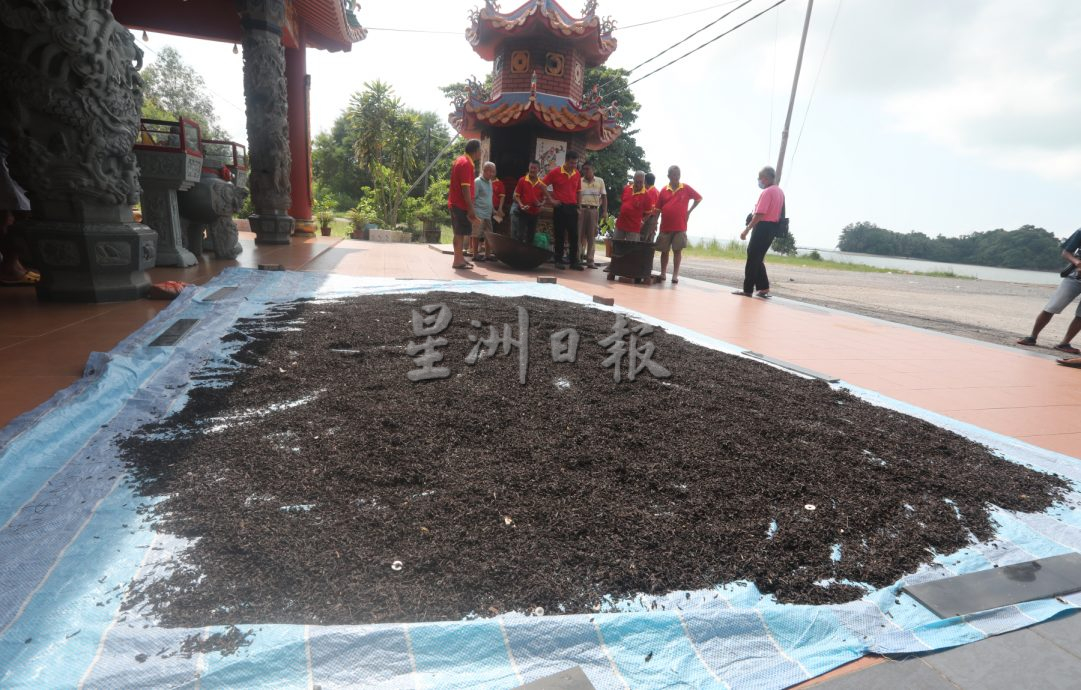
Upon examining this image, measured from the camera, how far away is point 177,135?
4340mm

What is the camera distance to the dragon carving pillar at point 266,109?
6.40 m

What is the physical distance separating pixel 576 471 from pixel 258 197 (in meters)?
7.11

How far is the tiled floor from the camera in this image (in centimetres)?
89

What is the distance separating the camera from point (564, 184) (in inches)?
250

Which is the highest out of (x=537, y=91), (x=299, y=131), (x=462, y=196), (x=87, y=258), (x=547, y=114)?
(x=537, y=91)

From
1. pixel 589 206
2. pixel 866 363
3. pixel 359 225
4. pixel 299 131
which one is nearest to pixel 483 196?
pixel 589 206

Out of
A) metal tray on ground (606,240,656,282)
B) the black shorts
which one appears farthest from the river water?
the black shorts

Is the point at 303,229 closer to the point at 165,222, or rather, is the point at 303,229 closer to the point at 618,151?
the point at 165,222

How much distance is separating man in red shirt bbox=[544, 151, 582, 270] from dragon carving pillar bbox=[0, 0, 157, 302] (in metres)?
4.25

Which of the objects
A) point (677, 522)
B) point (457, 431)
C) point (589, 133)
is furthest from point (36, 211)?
point (589, 133)

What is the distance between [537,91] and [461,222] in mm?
3446

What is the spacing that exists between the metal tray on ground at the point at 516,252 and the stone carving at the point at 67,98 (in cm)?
369

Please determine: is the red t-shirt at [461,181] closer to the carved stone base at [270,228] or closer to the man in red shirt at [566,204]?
the man in red shirt at [566,204]

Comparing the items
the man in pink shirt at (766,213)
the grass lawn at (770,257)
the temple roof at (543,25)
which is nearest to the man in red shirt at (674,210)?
the man in pink shirt at (766,213)
